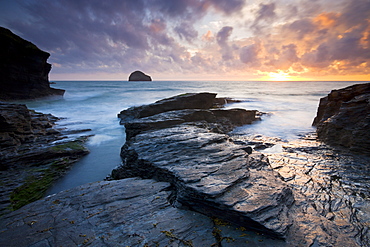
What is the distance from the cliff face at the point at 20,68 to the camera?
29.7 m

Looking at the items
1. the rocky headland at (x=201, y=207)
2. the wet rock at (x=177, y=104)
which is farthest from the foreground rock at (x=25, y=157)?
the wet rock at (x=177, y=104)

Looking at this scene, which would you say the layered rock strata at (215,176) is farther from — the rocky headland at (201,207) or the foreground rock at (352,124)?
the foreground rock at (352,124)

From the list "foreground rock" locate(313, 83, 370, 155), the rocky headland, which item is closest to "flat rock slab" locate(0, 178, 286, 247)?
the rocky headland

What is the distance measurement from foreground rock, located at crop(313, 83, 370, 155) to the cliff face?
42385 mm

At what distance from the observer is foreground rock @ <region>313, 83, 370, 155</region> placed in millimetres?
7871

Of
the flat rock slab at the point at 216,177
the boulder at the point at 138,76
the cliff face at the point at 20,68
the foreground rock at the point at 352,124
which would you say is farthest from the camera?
the boulder at the point at 138,76

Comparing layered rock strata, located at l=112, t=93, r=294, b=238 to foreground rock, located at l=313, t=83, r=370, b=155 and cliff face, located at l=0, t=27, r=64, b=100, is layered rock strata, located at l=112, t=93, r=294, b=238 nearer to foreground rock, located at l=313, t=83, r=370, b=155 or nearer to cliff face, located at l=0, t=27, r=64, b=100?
foreground rock, located at l=313, t=83, r=370, b=155

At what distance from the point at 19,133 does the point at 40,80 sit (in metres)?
34.1

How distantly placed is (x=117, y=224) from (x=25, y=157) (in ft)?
24.2

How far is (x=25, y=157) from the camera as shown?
7.99 meters

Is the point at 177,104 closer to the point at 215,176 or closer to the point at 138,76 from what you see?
the point at 215,176

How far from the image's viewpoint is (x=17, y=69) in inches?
1266

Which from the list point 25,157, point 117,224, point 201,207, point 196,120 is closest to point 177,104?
point 196,120

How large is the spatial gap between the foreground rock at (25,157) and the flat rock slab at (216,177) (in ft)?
9.55
